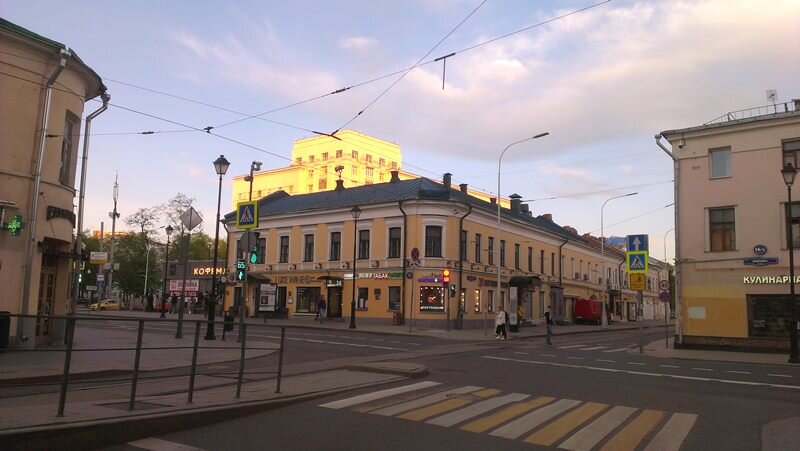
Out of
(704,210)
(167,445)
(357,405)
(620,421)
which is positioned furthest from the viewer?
(704,210)

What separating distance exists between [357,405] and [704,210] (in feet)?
74.1

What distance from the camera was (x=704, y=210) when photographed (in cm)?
2647

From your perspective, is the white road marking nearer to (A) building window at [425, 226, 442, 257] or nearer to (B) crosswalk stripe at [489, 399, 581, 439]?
(B) crosswalk stripe at [489, 399, 581, 439]

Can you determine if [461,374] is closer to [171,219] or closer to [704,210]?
[704,210]

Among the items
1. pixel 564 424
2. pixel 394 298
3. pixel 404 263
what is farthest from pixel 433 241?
pixel 564 424

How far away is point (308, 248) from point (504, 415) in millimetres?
38986

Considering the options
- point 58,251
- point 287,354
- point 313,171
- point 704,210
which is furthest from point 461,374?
point 313,171

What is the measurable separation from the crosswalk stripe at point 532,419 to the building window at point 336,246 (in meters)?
35.0

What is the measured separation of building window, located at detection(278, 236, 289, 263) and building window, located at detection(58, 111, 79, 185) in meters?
30.0

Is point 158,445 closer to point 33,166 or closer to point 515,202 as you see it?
point 33,166

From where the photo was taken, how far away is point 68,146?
18391mm

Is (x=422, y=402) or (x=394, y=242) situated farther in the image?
(x=394, y=242)

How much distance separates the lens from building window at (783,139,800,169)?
2456cm

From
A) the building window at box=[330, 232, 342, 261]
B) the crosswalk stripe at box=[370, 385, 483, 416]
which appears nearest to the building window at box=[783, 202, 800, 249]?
the crosswalk stripe at box=[370, 385, 483, 416]
